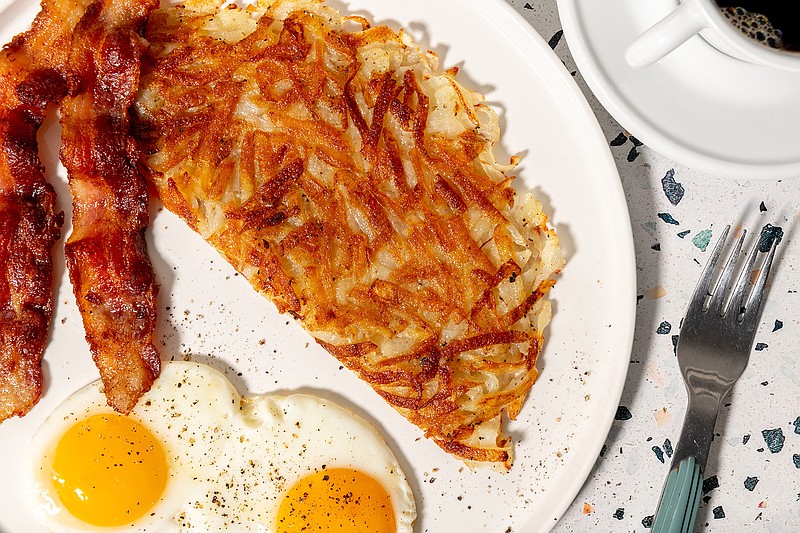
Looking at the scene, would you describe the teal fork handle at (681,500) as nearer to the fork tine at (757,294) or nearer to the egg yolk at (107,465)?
the fork tine at (757,294)

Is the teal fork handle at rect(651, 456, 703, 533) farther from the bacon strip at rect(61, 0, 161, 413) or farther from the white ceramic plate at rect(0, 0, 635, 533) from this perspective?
the bacon strip at rect(61, 0, 161, 413)

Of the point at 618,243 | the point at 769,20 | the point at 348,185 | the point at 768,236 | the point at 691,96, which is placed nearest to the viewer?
the point at 769,20

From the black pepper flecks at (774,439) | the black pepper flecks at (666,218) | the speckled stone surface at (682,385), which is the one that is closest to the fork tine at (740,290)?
the speckled stone surface at (682,385)

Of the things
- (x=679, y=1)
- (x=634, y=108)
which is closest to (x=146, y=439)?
(x=634, y=108)

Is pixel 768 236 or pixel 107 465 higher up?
pixel 107 465

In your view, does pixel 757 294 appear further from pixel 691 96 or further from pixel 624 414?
pixel 691 96

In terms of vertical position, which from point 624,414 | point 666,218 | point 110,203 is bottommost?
point 624,414

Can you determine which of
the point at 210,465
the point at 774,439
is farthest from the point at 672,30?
the point at 210,465

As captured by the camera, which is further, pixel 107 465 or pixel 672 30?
pixel 107 465
